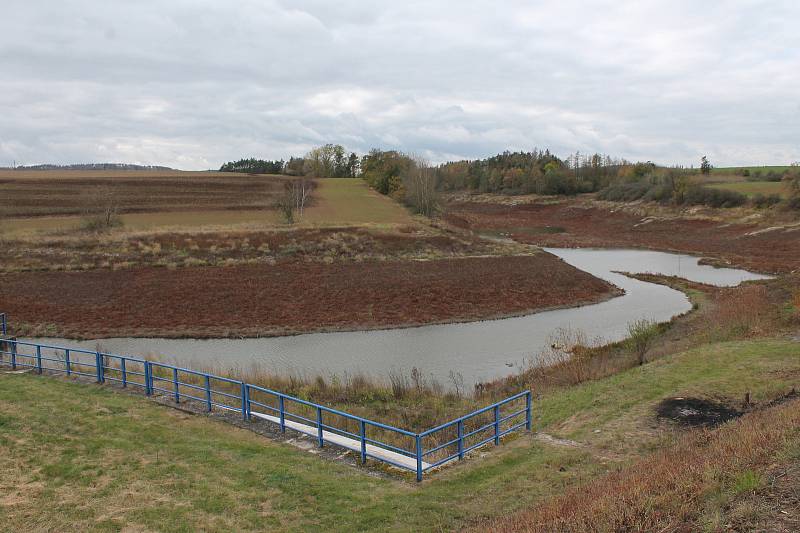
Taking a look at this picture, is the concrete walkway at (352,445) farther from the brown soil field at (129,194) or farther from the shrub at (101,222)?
the brown soil field at (129,194)

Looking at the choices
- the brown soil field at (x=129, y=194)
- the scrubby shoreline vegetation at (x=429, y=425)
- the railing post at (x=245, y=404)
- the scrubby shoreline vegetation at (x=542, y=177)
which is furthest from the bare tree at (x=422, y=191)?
the railing post at (x=245, y=404)

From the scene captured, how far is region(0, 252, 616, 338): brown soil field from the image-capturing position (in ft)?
95.3

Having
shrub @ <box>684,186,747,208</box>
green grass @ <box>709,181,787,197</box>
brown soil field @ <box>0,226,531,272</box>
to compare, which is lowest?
brown soil field @ <box>0,226,531,272</box>

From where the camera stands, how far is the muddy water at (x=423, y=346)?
22.3 m

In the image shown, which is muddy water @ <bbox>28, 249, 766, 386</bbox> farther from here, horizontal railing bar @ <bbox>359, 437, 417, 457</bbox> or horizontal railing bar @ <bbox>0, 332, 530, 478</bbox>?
horizontal railing bar @ <bbox>359, 437, 417, 457</bbox>

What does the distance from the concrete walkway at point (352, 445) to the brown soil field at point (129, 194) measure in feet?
175

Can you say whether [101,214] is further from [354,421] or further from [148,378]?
[354,421]

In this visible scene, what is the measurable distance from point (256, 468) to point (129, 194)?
3183 inches

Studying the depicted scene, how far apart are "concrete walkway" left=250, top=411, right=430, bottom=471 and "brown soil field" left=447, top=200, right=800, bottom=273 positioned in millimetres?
43752

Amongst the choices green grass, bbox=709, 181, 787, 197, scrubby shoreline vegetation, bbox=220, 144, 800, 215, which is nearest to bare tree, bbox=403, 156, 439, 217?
scrubby shoreline vegetation, bbox=220, 144, 800, 215

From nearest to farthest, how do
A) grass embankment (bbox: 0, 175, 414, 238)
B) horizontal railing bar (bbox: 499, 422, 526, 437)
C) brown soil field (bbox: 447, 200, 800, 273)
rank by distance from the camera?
horizontal railing bar (bbox: 499, 422, 526, 437)
brown soil field (bbox: 447, 200, 800, 273)
grass embankment (bbox: 0, 175, 414, 238)

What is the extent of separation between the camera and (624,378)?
16.2 meters

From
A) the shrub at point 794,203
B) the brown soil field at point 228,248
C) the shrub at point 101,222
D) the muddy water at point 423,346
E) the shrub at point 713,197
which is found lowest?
the muddy water at point 423,346

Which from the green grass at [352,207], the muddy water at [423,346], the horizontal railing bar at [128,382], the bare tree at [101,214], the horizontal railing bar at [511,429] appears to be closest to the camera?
the horizontal railing bar at [511,429]
